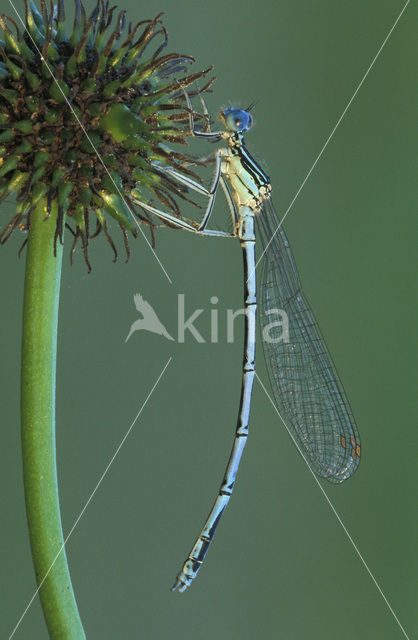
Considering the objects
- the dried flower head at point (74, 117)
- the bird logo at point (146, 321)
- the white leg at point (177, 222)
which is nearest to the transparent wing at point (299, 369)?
the white leg at point (177, 222)

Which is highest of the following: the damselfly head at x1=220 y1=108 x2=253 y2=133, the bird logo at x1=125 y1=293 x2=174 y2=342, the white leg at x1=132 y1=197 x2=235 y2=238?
the damselfly head at x1=220 y1=108 x2=253 y2=133

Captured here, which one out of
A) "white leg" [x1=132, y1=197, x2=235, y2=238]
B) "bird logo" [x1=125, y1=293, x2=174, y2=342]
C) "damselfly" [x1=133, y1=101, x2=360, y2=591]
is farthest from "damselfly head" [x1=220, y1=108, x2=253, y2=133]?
"bird logo" [x1=125, y1=293, x2=174, y2=342]

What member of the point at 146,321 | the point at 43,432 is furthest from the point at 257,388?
the point at 43,432

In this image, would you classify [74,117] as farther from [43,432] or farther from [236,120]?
[236,120]

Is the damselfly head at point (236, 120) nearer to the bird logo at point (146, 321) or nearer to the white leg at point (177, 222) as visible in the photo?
the white leg at point (177, 222)

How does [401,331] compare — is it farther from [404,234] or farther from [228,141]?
[228,141]

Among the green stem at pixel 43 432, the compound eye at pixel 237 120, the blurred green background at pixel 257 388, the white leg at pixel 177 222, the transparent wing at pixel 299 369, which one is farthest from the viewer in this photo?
the blurred green background at pixel 257 388

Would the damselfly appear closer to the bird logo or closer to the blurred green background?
the blurred green background
